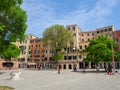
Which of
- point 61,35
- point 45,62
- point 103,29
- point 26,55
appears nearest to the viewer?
point 61,35

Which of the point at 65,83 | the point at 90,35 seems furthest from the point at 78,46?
the point at 65,83

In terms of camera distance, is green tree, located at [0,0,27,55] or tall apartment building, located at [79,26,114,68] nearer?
green tree, located at [0,0,27,55]

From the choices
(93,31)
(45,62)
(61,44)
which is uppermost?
(93,31)

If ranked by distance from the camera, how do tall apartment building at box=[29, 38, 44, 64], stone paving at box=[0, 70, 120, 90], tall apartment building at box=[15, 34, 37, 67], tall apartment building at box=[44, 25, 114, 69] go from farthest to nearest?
tall apartment building at box=[15, 34, 37, 67] → tall apartment building at box=[29, 38, 44, 64] → tall apartment building at box=[44, 25, 114, 69] → stone paving at box=[0, 70, 120, 90]

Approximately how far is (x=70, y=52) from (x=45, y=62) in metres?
14.2

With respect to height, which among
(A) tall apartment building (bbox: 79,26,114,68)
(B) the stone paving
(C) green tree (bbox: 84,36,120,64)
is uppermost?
(A) tall apartment building (bbox: 79,26,114,68)

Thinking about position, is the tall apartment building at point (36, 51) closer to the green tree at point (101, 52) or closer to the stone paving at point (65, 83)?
the green tree at point (101, 52)

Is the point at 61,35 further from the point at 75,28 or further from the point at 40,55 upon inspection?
the point at 40,55

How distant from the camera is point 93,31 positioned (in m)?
101

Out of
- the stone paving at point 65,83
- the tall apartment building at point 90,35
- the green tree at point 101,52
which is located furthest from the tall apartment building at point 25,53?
the stone paving at point 65,83

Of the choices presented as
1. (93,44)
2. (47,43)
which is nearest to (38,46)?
(47,43)

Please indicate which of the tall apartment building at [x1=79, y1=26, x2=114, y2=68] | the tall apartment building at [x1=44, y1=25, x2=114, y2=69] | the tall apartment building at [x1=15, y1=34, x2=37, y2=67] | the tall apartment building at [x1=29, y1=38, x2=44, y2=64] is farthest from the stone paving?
the tall apartment building at [x1=15, y1=34, x2=37, y2=67]

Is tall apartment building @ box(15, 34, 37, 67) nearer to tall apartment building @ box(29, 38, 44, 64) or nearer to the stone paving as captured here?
tall apartment building @ box(29, 38, 44, 64)

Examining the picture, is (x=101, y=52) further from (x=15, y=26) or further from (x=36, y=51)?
(x=36, y=51)
